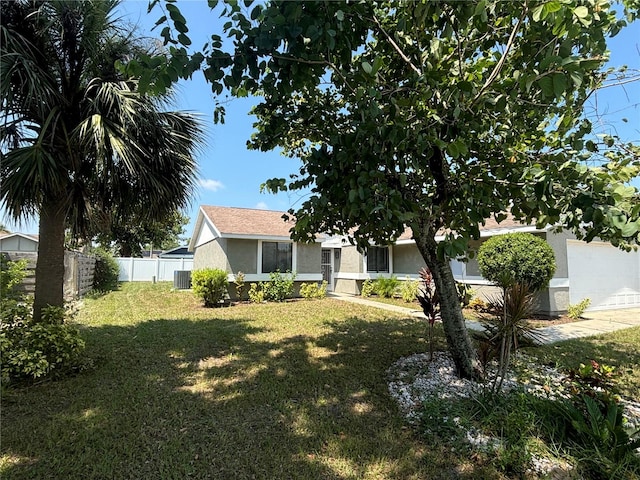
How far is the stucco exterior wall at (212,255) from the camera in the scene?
14.5 m

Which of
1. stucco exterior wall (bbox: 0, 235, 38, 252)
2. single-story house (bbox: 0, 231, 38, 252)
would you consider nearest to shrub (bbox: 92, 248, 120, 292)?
single-story house (bbox: 0, 231, 38, 252)

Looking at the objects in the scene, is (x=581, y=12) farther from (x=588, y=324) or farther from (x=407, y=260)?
(x=407, y=260)

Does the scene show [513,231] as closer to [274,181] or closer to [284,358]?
[284,358]

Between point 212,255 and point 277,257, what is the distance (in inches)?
134

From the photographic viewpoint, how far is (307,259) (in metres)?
15.9

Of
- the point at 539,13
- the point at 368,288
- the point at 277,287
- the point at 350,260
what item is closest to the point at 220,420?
the point at 539,13

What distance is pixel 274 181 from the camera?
14.0 ft

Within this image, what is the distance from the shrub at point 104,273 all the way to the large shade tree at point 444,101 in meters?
17.2

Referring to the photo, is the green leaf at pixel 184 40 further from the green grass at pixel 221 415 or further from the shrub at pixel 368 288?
the shrub at pixel 368 288

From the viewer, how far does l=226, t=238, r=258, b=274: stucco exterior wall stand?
14.4 m

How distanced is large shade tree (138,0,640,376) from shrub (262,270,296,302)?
9981 mm

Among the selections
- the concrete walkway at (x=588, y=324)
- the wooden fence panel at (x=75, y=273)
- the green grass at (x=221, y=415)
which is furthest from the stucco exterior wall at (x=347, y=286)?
the wooden fence panel at (x=75, y=273)

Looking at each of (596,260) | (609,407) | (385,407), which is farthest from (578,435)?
(596,260)

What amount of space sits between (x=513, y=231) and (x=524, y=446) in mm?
9405
